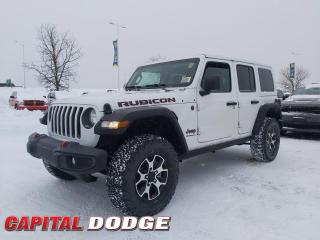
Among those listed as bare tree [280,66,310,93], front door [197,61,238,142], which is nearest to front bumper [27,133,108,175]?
front door [197,61,238,142]

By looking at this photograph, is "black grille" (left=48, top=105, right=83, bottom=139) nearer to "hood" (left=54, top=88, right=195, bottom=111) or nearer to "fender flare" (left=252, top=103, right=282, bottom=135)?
"hood" (left=54, top=88, right=195, bottom=111)

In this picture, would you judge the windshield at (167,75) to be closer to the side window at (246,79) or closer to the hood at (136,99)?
the hood at (136,99)

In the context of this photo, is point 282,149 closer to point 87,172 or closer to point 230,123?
point 230,123

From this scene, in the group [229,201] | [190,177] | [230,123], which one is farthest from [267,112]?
[229,201]

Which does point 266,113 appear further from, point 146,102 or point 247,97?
point 146,102

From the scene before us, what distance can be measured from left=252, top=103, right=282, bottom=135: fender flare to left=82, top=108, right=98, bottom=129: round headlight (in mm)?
3253

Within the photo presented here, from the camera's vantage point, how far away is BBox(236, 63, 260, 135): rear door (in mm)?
4926

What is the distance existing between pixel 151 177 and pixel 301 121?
240 inches

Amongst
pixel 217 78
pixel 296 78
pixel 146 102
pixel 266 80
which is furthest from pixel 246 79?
pixel 296 78

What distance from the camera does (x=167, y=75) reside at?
4.37 meters

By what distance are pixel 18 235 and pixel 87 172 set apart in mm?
914

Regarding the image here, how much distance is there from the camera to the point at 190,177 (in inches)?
187

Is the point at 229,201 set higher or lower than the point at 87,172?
lower

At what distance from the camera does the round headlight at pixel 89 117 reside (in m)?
3.11
